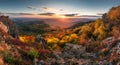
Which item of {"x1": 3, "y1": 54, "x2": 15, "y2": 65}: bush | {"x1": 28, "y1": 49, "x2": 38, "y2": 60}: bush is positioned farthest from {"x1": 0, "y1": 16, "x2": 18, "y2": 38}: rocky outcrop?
{"x1": 3, "y1": 54, "x2": 15, "y2": 65}: bush

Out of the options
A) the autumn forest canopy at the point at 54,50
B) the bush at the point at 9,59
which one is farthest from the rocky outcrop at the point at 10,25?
the bush at the point at 9,59

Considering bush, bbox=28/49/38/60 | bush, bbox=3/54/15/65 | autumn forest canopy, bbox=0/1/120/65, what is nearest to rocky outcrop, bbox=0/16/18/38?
autumn forest canopy, bbox=0/1/120/65

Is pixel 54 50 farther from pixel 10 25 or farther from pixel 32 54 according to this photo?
pixel 32 54

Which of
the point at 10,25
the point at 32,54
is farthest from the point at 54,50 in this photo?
the point at 32,54

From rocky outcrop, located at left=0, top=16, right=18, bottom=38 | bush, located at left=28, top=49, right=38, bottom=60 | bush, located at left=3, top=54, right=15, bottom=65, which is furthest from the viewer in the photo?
rocky outcrop, located at left=0, top=16, right=18, bottom=38

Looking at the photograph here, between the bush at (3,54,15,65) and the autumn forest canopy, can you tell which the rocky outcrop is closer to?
the autumn forest canopy

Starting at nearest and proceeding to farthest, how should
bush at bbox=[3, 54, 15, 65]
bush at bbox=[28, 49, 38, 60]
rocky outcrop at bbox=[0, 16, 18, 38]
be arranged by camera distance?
bush at bbox=[3, 54, 15, 65], bush at bbox=[28, 49, 38, 60], rocky outcrop at bbox=[0, 16, 18, 38]

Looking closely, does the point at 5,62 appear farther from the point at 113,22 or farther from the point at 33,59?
the point at 113,22

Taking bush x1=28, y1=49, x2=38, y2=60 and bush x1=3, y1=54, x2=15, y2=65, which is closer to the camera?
bush x1=3, y1=54, x2=15, y2=65

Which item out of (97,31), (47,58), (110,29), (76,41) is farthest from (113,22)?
(47,58)

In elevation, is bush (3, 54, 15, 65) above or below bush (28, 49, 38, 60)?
above

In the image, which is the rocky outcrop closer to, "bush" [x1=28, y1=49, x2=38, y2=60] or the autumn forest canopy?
the autumn forest canopy

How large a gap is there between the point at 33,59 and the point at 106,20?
12265 centimetres

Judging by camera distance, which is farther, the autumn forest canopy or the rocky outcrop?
the rocky outcrop
